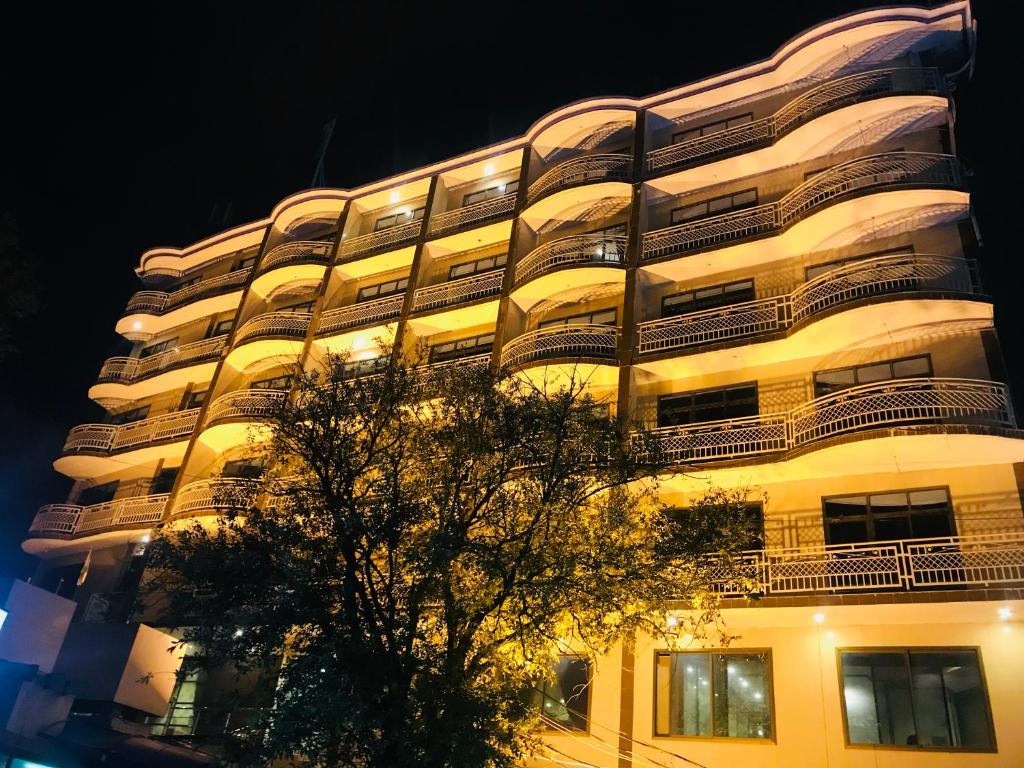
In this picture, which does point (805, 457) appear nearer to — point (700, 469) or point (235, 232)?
point (700, 469)

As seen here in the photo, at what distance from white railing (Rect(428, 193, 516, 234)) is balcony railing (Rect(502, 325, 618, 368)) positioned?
631cm

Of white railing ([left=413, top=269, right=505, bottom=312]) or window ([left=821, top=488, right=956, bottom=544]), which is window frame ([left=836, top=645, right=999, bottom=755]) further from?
white railing ([left=413, top=269, right=505, bottom=312])

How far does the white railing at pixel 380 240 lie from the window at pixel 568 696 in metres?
16.8

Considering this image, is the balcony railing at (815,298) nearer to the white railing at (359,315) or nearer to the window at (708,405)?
the window at (708,405)

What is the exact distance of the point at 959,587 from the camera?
13758 mm

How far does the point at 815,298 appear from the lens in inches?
741

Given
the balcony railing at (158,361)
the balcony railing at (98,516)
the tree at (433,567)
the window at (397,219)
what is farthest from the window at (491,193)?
the balcony railing at (98,516)

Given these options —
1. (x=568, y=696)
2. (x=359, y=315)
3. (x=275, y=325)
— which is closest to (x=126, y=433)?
(x=275, y=325)

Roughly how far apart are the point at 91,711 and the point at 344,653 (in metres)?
13.6

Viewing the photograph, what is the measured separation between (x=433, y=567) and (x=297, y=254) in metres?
22.1

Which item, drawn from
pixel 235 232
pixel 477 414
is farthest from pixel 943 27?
pixel 235 232

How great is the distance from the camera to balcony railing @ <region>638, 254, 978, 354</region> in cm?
1756

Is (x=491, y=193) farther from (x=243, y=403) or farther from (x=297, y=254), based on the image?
(x=243, y=403)

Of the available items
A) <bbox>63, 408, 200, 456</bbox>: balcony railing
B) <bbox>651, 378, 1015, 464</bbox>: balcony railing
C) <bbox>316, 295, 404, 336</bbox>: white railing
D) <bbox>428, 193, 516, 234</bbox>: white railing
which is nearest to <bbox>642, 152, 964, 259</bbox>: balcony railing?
<bbox>651, 378, 1015, 464</bbox>: balcony railing
